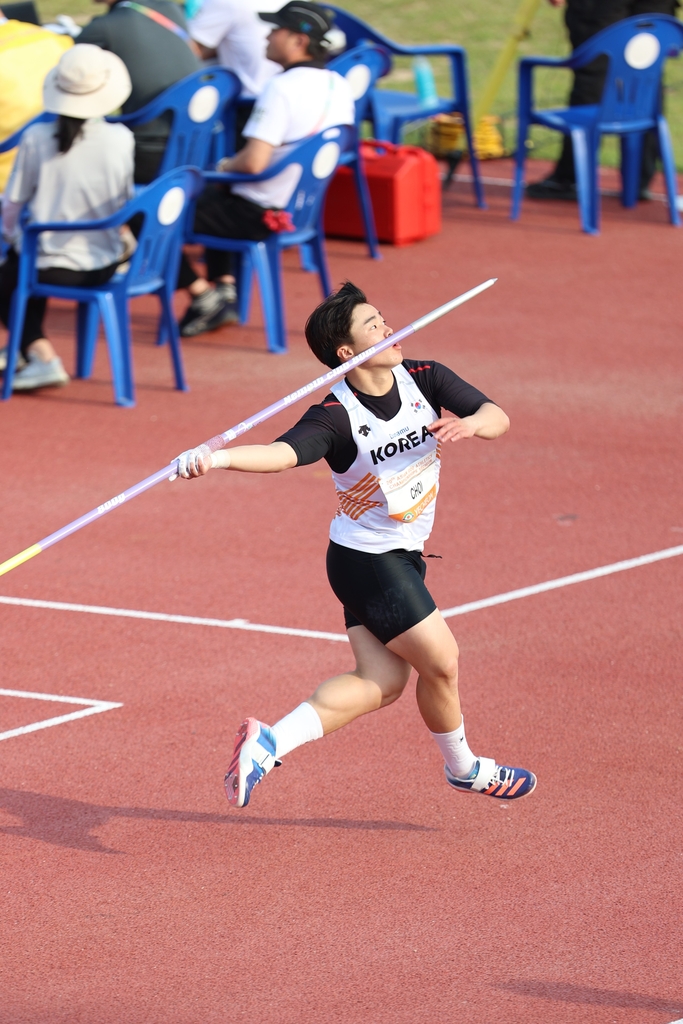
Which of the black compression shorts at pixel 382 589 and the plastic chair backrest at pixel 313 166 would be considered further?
the plastic chair backrest at pixel 313 166

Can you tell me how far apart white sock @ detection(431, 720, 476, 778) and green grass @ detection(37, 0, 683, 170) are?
40.4 feet

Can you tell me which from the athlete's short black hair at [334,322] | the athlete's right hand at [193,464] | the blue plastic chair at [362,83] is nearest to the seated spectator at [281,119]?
the blue plastic chair at [362,83]

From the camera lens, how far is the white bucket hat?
24.8 feet

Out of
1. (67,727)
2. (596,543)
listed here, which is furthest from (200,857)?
(596,543)

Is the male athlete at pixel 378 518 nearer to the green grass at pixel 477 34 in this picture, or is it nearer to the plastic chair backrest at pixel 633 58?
the plastic chair backrest at pixel 633 58

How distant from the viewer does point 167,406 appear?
26.7 feet

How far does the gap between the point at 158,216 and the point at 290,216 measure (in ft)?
4.21

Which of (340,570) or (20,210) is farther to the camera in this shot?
(20,210)

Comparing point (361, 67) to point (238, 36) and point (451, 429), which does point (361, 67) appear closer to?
point (238, 36)

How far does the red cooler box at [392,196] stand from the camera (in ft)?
36.1

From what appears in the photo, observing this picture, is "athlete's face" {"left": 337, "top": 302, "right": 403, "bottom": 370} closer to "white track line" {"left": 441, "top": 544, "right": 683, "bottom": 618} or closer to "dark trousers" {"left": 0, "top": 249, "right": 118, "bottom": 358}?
"white track line" {"left": 441, "top": 544, "right": 683, "bottom": 618}

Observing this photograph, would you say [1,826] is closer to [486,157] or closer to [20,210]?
[20,210]

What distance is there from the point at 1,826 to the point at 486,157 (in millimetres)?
11115

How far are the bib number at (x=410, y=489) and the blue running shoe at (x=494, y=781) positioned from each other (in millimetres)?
802
